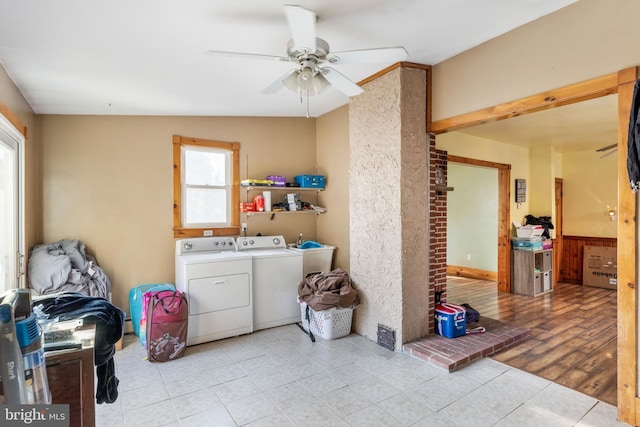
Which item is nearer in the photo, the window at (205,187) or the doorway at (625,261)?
the doorway at (625,261)

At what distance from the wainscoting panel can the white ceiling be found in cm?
560

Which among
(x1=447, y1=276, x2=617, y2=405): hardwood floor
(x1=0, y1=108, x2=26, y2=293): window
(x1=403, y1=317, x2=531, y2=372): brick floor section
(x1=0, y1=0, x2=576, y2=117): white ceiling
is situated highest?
(x1=0, y1=0, x2=576, y2=117): white ceiling

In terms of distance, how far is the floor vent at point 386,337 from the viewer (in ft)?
10.9

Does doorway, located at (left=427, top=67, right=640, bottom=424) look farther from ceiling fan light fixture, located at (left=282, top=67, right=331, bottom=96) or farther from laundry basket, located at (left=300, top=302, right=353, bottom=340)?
laundry basket, located at (left=300, top=302, right=353, bottom=340)

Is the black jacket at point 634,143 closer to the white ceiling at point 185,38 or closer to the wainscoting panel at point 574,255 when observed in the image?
the white ceiling at point 185,38

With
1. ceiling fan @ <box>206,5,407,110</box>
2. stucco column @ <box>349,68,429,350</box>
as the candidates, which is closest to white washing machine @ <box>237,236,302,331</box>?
stucco column @ <box>349,68,429,350</box>

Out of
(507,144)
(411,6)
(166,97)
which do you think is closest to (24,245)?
(166,97)

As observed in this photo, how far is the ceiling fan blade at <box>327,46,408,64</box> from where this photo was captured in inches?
81.9

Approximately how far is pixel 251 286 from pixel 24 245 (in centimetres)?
214

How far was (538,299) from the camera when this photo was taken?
5.34 m

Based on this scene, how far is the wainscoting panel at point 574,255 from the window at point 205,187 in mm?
6534

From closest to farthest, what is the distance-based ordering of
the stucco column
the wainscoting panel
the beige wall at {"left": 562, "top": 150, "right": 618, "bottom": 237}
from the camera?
the stucco column, the beige wall at {"left": 562, "top": 150, "right": 618, "bottom": 237}, the wainscoting panel

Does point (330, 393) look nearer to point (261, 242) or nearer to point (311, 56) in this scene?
point (261, 242)

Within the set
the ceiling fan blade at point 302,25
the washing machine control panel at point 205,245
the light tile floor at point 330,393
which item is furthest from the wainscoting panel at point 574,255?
the ceiling fan blade at point 302,25
